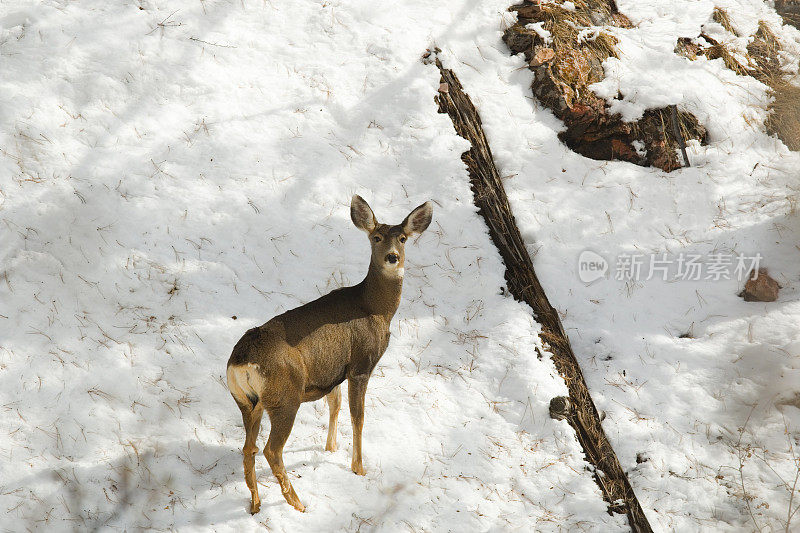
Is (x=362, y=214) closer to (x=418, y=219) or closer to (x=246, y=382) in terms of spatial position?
(x=418, y=219)

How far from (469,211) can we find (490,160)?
97 centimetres

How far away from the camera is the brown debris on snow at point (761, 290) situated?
8.20 m

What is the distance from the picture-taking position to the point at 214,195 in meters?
8.08

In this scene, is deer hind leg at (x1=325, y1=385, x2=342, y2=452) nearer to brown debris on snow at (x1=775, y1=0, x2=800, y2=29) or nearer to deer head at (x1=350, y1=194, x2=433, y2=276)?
deer head at (x1=350, y1=194, x2=433, y2=276)

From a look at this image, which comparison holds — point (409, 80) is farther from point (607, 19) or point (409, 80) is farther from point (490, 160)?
point (607, 19)

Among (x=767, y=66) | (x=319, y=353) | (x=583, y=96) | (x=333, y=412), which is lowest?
(x=333, y=412)

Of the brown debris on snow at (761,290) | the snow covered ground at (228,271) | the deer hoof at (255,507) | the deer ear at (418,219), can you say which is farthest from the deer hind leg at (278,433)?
the brown debris on snow at (761,290)

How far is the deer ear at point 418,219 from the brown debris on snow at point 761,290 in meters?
4.79

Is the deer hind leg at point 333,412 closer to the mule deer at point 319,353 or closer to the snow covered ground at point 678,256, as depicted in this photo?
the mule deer at point 319,353

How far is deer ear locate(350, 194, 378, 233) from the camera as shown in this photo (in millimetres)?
5902

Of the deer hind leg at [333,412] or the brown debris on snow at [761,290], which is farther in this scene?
the brown debris on snow at [761,290]

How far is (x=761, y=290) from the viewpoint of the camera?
8.22m

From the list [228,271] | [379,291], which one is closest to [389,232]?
[379,291]

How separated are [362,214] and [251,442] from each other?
7.25 ft
